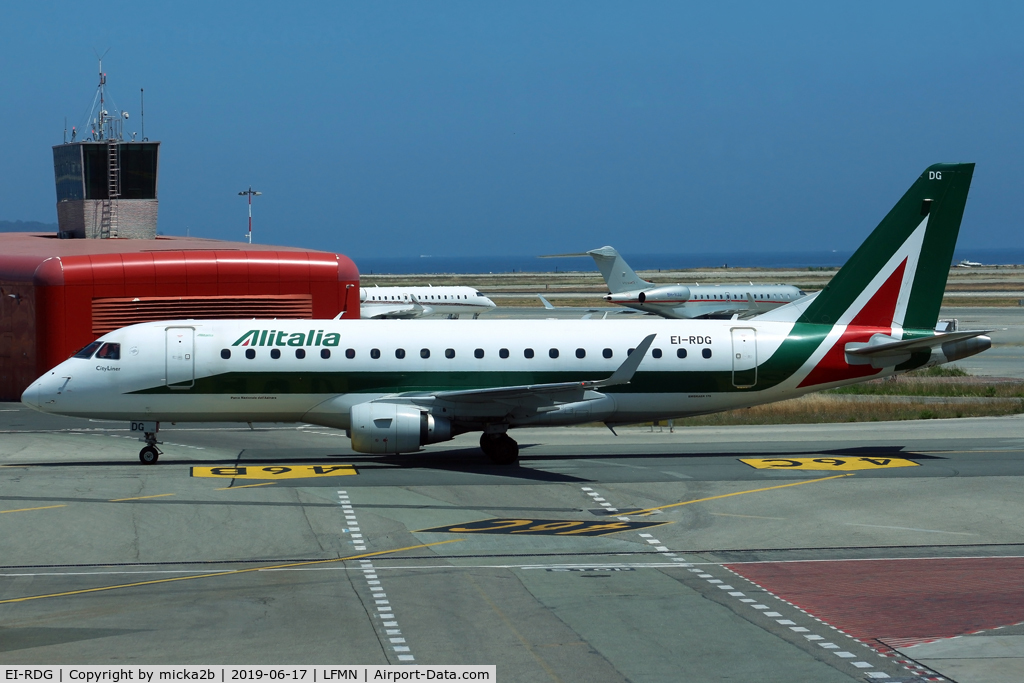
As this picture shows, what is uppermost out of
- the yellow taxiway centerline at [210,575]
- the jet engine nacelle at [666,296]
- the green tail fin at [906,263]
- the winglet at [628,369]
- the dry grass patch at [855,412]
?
the green tail fin at [906,263]

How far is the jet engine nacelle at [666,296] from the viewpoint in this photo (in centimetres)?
9588

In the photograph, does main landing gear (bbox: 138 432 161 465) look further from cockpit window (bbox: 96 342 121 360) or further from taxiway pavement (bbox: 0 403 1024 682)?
cockpit window (bbox: 96 342 121 360)

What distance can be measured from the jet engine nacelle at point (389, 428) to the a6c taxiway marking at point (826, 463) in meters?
10.2

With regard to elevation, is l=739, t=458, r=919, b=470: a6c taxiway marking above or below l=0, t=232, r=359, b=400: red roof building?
below

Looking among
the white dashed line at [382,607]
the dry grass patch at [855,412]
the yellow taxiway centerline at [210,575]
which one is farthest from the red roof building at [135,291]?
the yellow taxiway centerline at [210,575]

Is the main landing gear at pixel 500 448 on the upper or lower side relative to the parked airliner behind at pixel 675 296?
lower

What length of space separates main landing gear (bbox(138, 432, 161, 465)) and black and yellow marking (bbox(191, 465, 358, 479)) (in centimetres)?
156

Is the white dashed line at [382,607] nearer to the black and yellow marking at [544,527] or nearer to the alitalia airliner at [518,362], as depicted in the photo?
the black and yellow marking at [544,527]

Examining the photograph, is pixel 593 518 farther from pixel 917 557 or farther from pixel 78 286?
pixel 78 286

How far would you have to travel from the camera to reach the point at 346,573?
20.5 m

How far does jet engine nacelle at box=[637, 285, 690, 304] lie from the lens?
9588cm
